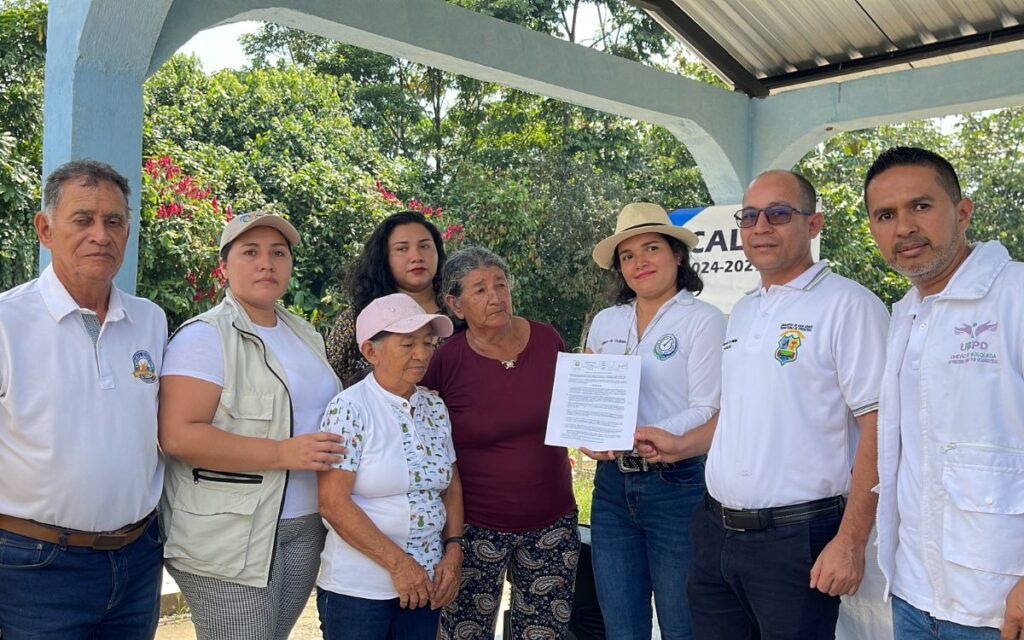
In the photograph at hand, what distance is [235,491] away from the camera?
2900mm

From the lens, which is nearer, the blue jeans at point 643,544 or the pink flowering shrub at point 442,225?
the blue jeans at point 643,544

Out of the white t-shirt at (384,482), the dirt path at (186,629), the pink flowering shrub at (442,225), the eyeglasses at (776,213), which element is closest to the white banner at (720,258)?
the pink flowering shrub at (442,225)

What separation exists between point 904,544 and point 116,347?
2.33 meters

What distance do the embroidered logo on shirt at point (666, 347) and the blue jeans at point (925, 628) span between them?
118 cm

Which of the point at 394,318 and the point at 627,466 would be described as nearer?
the point at 394,318

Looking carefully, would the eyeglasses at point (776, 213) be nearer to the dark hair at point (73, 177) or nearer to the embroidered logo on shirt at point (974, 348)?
the embroidered logo on shirt at point (974, 348)

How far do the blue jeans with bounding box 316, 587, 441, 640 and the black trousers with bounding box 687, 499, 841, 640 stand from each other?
101 cm

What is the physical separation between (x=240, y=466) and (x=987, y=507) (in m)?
2.12

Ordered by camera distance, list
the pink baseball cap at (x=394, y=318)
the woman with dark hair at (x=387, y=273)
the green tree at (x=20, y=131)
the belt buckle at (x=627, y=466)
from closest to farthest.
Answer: the pink baseball cap at (x=394, y=318)
the belt buckle at (x=627, y=466)
the woman with dark hair at (x=387, y=273)
the green tree at (x=20, y=131)

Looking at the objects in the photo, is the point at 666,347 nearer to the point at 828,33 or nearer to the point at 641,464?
the point at 641,464

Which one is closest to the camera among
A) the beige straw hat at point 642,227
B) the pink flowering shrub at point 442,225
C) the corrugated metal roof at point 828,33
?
the beige straw hat at point 642,227

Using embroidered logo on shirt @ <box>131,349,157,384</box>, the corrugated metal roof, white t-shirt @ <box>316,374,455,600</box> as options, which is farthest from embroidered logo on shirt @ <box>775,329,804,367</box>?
the corrugated metal roof

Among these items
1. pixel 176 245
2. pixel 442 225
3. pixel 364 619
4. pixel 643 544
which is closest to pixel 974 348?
pixel 643 544

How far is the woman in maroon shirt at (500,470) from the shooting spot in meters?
3.56
